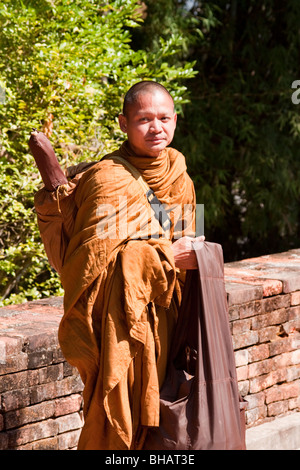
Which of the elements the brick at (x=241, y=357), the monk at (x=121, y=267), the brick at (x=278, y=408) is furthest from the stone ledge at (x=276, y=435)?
the monk at (x=121, y=267)

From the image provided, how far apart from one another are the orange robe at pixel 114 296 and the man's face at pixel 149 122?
0.20 feet

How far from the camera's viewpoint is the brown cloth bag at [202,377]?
8.84 feet

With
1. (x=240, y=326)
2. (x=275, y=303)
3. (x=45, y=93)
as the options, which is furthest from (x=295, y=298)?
(x=45, y=93)

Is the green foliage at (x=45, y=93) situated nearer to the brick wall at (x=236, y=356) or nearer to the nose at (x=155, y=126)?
the brick wall at (x=236, y=356)

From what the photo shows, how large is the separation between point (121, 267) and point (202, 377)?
18.7 inches

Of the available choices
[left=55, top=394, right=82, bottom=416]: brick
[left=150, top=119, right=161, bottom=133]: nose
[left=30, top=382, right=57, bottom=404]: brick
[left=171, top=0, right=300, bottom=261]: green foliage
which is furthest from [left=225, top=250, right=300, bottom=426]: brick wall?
[left=171, top=0, right=300, bottom=261]: green foliage

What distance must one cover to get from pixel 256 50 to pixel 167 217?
6.47 metres

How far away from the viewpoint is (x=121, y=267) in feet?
8.66

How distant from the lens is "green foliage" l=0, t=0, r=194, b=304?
5762 mm

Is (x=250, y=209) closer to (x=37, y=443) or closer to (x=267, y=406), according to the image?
(x=267, y=406)

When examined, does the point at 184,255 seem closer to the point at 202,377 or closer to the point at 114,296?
the point at 114,296

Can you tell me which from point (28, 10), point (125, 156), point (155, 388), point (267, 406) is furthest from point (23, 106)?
point (155, 388)

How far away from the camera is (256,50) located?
8.85m
